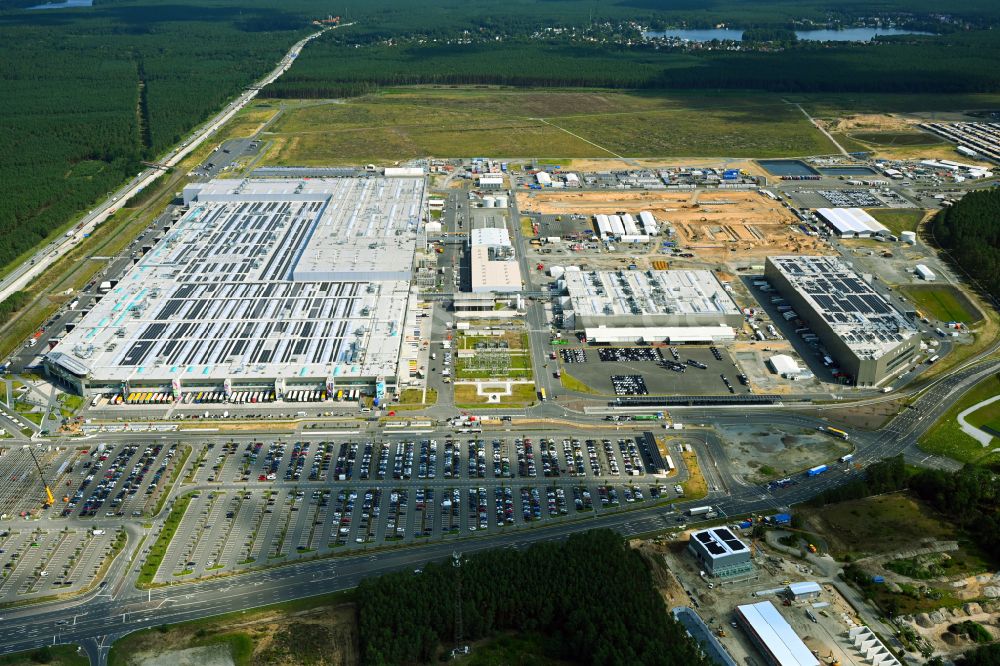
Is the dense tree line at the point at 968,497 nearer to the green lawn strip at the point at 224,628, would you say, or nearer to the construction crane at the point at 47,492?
the green lawn strip at the point at 224,628

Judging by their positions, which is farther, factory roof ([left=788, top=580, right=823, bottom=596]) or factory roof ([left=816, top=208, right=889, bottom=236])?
factory roof ([left=816, top=208, right=889, bottom=236])

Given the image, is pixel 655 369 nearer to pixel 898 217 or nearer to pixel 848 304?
pixel 848 304

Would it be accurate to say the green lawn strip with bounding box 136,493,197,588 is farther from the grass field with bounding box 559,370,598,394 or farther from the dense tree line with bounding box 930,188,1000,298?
the dense tree line with bounding box 930,188,1000,298

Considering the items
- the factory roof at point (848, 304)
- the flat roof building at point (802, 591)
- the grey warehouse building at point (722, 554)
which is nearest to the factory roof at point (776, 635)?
the flat roof building at point (802, 591)

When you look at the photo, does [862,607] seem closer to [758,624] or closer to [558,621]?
[758,624]

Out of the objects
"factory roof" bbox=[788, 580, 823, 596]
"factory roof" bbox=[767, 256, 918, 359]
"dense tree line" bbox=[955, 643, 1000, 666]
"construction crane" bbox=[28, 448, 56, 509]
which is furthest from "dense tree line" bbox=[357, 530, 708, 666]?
"factory roof" bbox=[767, 256, 918, 359]

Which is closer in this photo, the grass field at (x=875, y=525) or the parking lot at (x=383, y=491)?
the grass field at (x=875, y=525)

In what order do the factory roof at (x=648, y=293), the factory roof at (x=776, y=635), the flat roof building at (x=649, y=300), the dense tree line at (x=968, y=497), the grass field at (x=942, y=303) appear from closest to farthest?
the factory roof at (x=776, y=635), the dense tree line at (x=968, y=497), the flat roof building at (x=649, y=300), the factory roof at (x=648, y=293), the grass field at (x=942, y=303)
